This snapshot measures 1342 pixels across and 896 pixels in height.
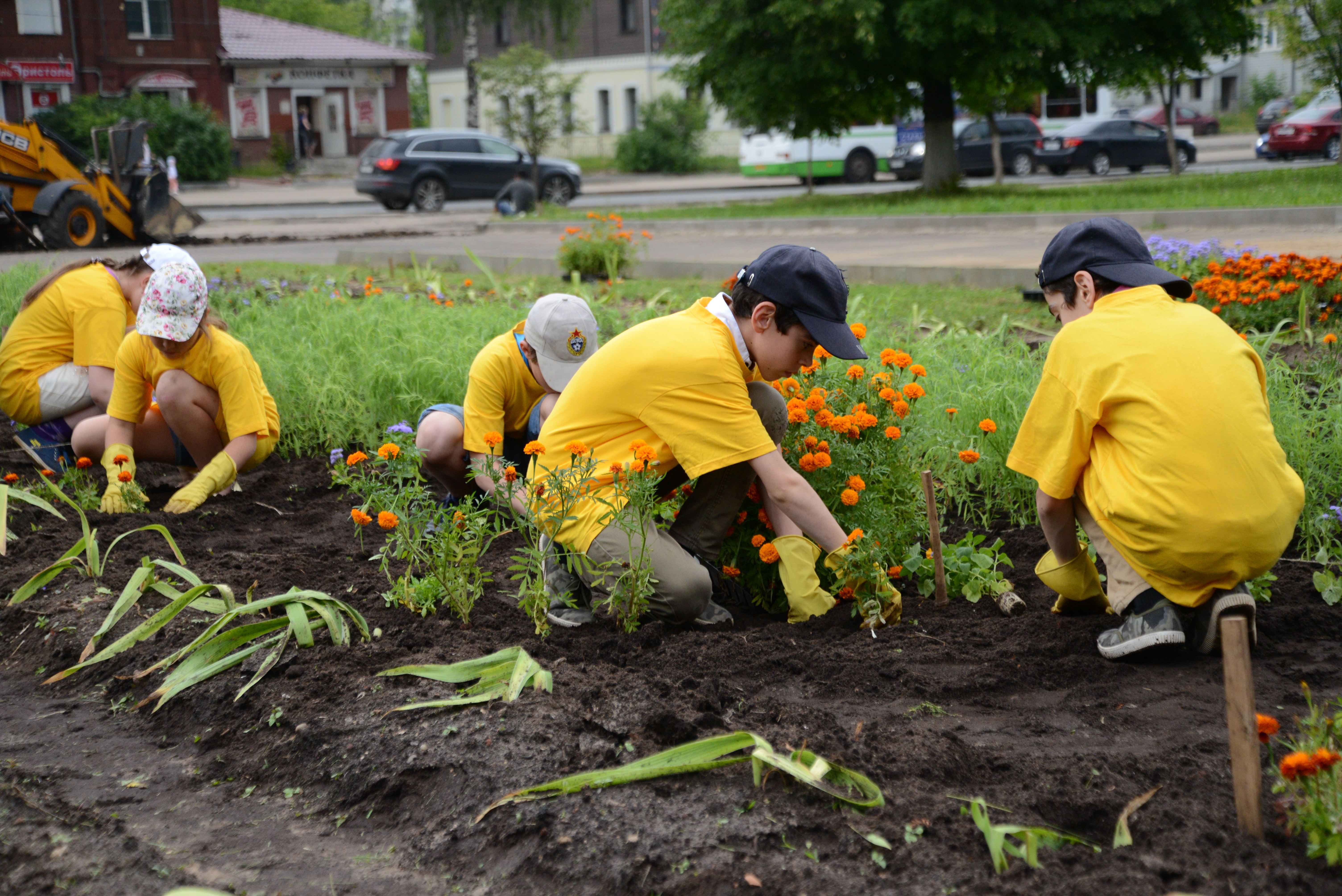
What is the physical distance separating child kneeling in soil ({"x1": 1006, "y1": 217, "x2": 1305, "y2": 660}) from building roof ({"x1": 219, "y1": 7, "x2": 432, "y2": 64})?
40.4 meters

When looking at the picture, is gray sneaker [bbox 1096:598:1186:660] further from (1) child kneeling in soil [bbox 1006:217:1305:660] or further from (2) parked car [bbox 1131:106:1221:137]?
(2) parked car [bbox 1131:106:1221:137]

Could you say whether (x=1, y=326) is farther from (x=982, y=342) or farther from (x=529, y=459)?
(x=982, y=342)

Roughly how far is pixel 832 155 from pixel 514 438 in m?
25.2

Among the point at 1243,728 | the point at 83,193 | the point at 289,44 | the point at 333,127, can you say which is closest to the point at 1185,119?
the point at 333,127

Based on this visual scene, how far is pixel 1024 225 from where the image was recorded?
41.4 ft

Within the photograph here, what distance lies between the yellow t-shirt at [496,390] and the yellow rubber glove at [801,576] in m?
1.14

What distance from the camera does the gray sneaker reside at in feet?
8.97

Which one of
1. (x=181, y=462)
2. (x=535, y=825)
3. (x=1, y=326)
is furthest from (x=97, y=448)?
(x=535, y=825)

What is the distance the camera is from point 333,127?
4191 cm

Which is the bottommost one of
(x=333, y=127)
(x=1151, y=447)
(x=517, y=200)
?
(x=1151, y=447)

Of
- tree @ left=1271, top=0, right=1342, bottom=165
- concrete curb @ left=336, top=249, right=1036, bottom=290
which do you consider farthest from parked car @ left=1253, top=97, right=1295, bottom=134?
concrete curb @ left=336, top=249, right=1036, bottom=290

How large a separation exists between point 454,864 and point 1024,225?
38.9 feet

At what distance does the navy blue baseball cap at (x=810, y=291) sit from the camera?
112 inches

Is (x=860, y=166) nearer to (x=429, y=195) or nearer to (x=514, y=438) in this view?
(x=429, y=195)
